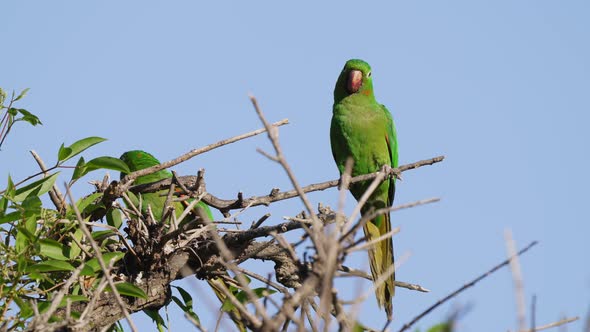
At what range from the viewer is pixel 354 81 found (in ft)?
19.8

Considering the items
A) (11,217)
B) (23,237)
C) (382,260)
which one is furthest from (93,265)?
(382,260)

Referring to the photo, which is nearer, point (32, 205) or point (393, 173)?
point (32, 205)

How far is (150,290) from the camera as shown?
3.73 m

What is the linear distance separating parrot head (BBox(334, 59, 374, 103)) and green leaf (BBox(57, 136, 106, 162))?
8.98ft

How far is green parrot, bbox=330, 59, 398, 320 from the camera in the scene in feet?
18.8

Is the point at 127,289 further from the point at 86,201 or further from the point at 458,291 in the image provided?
the point at 458,291

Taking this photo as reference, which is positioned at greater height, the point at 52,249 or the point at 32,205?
the point at 32,205

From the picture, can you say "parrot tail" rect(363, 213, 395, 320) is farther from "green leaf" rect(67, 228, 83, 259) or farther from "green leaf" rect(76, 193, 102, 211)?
"green leaf" rect(67, 228, 83, 259)

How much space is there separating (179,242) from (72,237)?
0.60m

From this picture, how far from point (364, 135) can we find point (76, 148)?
2602 millimetres

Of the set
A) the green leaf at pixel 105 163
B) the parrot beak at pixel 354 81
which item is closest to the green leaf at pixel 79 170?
the green leaf at pixel 105 163

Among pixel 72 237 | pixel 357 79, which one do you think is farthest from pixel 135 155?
pixel 72 237

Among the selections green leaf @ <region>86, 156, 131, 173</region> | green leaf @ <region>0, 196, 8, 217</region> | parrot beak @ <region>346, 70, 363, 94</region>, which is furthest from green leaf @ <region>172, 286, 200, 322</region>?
parrot beak @ <region>346, 70, 363, 94</region>

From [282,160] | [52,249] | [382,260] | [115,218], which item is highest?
[282,160]
